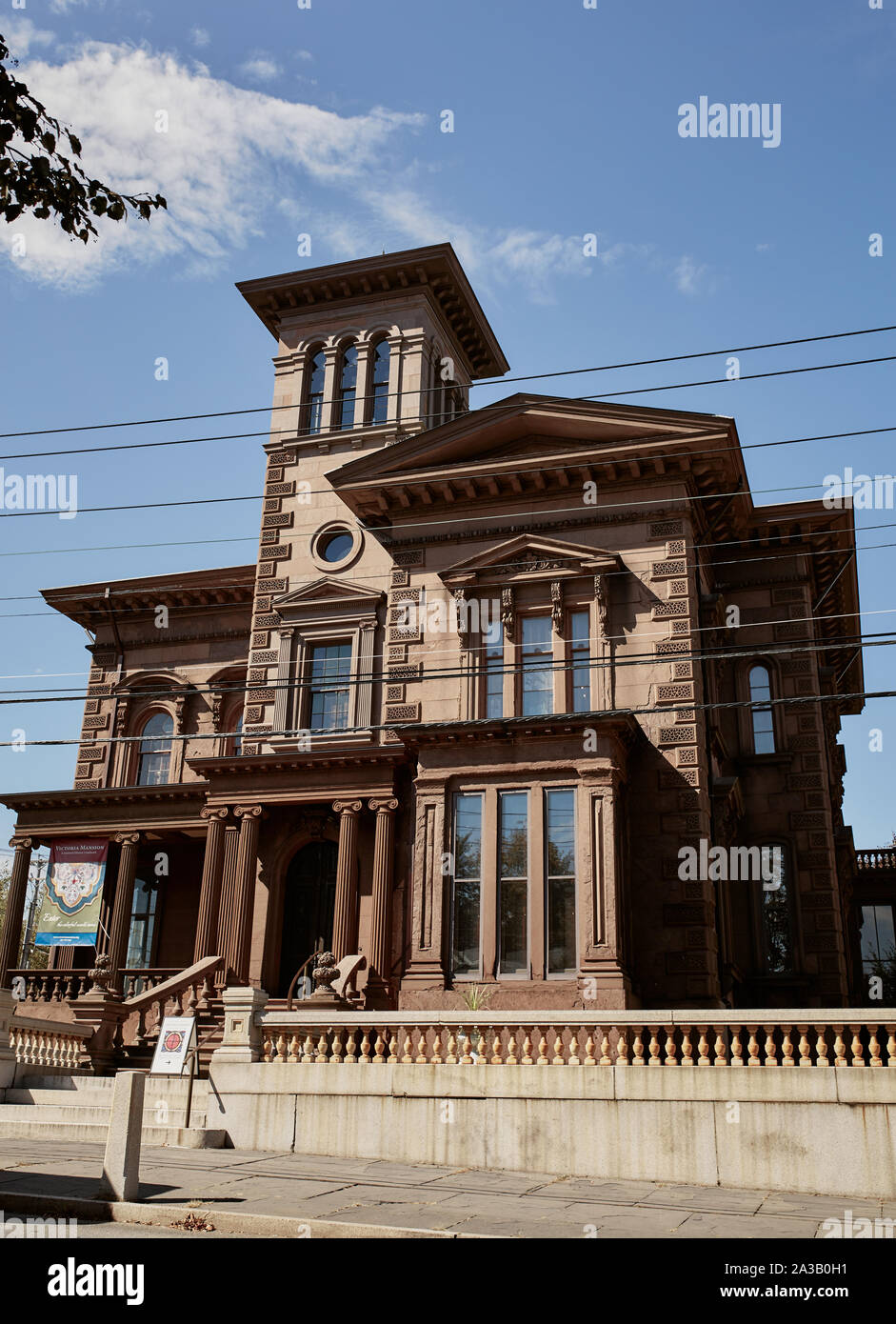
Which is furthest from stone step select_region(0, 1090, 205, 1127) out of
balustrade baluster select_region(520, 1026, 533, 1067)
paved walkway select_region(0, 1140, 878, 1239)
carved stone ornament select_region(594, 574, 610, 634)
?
carved stone ornament select_region(594, 574, 610, 634)

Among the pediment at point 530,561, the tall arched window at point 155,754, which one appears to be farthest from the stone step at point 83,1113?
the tall arched window at point 155,754

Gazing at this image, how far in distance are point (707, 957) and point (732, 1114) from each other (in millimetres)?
8032

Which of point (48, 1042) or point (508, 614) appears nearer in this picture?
point (48, 1042)

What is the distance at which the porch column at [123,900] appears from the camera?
30109mm

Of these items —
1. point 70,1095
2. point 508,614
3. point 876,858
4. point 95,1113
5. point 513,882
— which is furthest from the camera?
point 876,858

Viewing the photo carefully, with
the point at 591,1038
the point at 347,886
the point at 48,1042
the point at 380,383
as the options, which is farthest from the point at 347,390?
the point at 591,1038

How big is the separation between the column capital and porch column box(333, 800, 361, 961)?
33cm

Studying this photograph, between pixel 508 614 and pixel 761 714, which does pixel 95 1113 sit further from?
pixel 761 714

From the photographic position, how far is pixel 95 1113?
18.4 metres

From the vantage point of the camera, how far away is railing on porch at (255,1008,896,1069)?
48.9 ft

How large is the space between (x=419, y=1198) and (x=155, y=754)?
23.0 m

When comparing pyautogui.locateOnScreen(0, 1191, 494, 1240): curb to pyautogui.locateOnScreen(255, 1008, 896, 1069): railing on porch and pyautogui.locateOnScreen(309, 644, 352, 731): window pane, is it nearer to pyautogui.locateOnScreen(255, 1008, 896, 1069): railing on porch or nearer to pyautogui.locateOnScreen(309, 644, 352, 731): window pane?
pyautogui.locateOnScreen(255, 1008, 896, 1069): railing on porch
